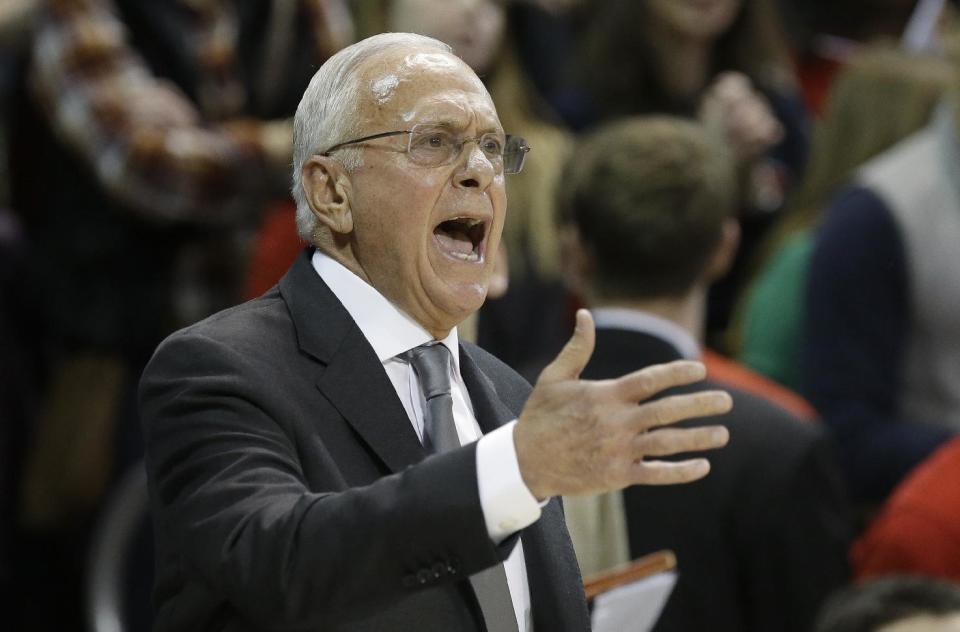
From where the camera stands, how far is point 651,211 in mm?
3150

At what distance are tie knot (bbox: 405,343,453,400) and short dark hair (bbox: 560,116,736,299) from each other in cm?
126

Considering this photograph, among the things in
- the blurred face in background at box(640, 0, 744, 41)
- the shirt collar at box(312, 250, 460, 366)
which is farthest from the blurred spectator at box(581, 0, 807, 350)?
the shirt collar at box(312, 250, 460, 366)

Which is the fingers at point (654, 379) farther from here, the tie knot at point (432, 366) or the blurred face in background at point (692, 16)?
the blurred face in background at point (692, 16)

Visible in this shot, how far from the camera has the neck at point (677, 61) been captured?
15.6 ft

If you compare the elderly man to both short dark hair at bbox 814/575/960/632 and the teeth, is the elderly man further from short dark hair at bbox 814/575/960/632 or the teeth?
short dark hair at bbox 814/575/960/632

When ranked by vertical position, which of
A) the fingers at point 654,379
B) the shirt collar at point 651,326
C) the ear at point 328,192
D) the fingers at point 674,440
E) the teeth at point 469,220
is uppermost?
the ear at point 328,192

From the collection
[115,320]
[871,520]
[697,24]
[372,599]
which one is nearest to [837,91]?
[697,24]

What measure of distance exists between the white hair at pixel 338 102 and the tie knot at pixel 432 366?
213 millimetres

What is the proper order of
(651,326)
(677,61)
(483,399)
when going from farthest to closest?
(677,61) → (651,326) → (483,399)

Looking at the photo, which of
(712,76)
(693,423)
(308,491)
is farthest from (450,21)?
(308,491)

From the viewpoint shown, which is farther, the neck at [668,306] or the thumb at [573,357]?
the neck at [668,306]

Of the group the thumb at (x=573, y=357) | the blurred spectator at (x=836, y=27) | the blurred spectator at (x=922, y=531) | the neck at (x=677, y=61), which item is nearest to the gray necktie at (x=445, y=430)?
the thumb at (x=573, y=357)

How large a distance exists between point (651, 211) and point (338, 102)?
137 centimetres

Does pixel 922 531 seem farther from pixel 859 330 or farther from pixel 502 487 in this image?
pixel 502 487
